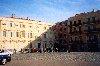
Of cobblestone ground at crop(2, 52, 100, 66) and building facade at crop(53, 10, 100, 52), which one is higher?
building facade at crop(53, 10, 100, 52)

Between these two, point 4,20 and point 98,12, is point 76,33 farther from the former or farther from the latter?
point 4,20

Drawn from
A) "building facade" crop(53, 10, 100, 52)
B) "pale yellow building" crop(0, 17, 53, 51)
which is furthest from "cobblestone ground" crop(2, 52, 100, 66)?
"building facade" crop(53, 10, 100, 52)

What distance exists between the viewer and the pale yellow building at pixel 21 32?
51.3m

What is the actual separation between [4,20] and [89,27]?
20.7m

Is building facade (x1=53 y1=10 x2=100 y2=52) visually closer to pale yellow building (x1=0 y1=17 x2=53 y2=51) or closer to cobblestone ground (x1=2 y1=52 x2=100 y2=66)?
pale yellow building (x1=0 y1=17 x2=53 y2=51)

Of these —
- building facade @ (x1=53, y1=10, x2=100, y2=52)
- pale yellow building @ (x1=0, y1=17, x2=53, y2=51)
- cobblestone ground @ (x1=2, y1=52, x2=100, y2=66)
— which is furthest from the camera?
building facade @ (x1=53, y1=10, x2=100, y2=52)

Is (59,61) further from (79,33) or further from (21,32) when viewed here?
(79,33)

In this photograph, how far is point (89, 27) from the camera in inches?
2174

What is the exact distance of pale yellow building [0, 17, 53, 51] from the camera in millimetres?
51281

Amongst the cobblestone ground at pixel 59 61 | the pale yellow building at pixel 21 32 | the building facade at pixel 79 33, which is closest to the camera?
the cobblestone ground at pixel 59 61

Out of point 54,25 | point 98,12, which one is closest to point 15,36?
point 54,25

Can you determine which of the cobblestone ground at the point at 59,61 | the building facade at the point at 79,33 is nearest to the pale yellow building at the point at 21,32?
the building facade at the point at 79,33

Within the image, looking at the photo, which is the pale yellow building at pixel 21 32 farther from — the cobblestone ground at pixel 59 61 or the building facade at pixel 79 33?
the cobblestone ground at pixel 59 61

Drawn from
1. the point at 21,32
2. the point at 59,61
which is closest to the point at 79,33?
the point at 21,32
